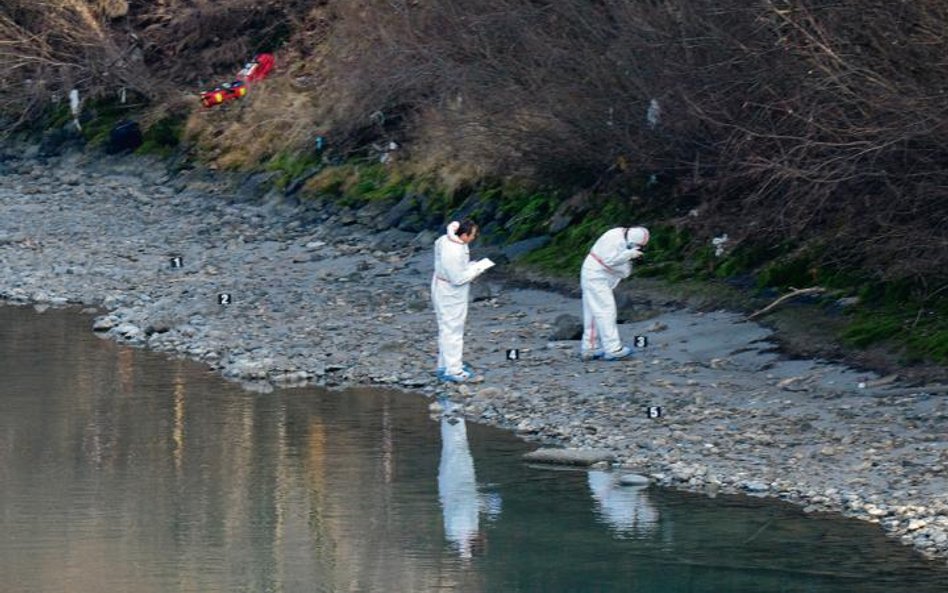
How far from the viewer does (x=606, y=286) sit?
63.9 feet

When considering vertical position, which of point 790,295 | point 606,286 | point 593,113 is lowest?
point 790,295

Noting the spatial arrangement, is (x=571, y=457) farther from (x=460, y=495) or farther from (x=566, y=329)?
(x=566, y=329)

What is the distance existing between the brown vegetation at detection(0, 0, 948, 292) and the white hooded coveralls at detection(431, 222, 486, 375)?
9.66 ft

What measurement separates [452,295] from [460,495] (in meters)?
4.57

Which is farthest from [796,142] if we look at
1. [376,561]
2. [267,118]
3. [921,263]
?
Result: [267,118]

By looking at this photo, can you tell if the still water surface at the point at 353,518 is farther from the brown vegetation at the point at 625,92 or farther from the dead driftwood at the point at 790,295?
the brown vegetation at the point at 625,92

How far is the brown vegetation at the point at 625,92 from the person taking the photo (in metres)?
18.0

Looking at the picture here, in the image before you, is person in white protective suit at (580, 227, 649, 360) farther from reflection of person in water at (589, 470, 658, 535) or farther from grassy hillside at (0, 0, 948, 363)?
reflection of person in water at (589, 470, 658, 535)

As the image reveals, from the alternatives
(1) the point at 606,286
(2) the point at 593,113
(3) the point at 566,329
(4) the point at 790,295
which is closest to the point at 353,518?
(1) the point at 606,286

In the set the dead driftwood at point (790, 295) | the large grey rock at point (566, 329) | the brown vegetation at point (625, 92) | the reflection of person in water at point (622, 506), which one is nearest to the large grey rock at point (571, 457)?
the reflection of person in water at point (622, 506)

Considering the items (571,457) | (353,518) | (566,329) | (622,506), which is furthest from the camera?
(566,329)

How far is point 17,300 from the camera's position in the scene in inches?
1017

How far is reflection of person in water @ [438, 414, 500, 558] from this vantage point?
1345 centimetres

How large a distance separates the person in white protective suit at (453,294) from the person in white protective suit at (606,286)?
1186 mm
